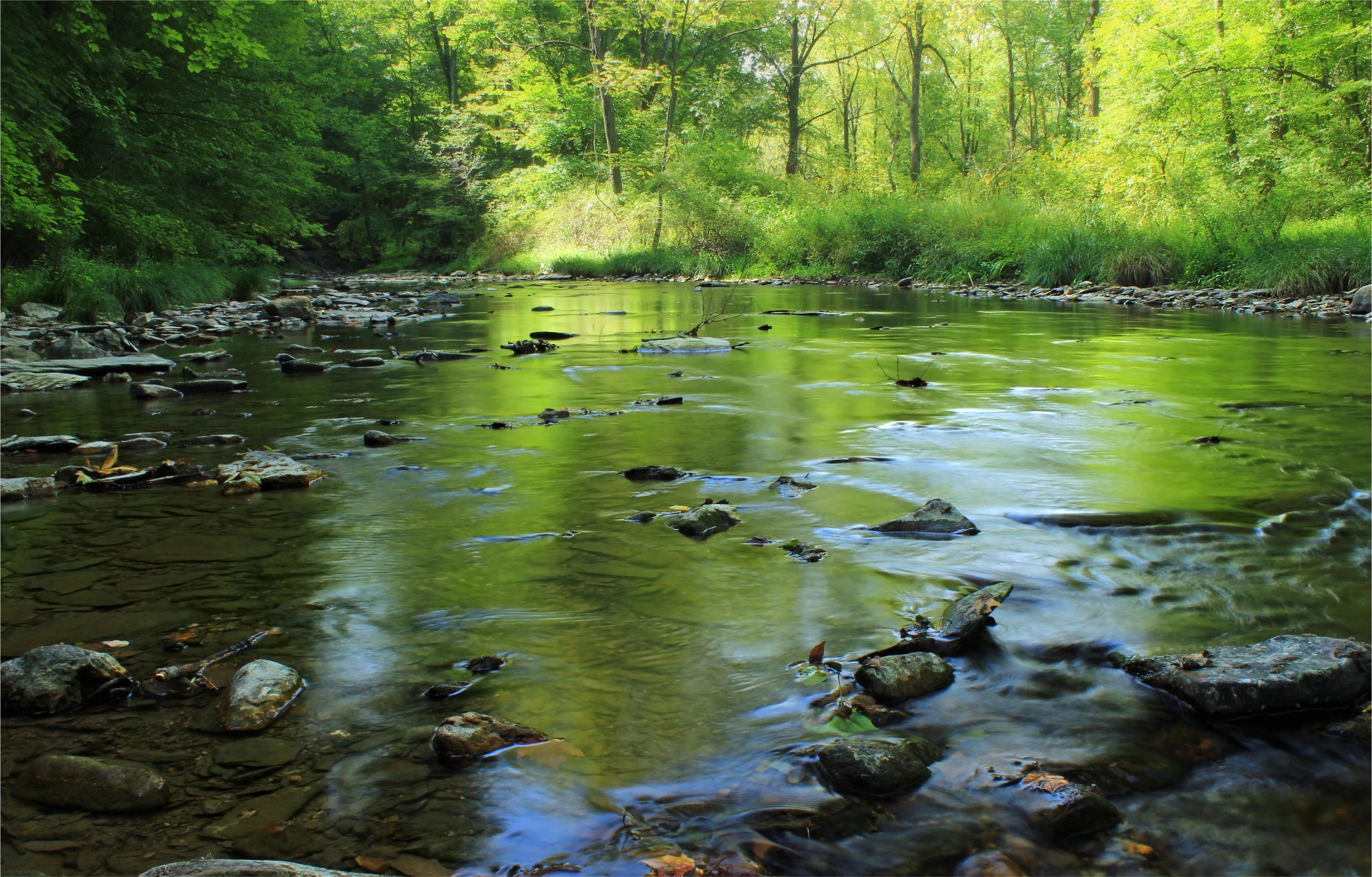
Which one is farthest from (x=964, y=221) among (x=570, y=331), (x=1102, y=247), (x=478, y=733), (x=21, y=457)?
(x=478, y=733)

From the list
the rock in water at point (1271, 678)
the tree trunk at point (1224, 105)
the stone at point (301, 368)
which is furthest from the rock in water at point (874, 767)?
the tree trunk at point (1224, 105)

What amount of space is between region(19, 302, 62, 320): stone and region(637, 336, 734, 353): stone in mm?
8382

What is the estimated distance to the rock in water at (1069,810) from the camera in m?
1.75

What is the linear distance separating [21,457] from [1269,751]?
5.75m

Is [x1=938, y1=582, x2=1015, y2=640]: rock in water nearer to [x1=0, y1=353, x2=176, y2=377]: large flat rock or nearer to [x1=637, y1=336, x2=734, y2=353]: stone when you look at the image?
[x1=637, y1=336, x2=734, y2=353]: stone

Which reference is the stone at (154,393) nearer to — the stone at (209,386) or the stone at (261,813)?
the stone at (209,386)

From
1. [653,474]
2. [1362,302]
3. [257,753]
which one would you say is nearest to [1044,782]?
[257,753]

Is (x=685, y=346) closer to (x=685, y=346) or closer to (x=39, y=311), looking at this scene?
(x=685, y=346)

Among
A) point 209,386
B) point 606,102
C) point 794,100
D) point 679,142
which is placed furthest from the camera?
point 606,102

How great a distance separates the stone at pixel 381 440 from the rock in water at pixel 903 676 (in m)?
3.76

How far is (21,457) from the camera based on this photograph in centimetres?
496

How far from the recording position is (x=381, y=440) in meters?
5.36

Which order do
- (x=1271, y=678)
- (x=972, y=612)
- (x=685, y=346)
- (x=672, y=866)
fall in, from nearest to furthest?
1. (x=672, y=866)
2. (x=1271, y=678)
3. (x=972, y=612)
4. (x=685, y=346)

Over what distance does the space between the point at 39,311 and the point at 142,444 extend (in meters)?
9.50
